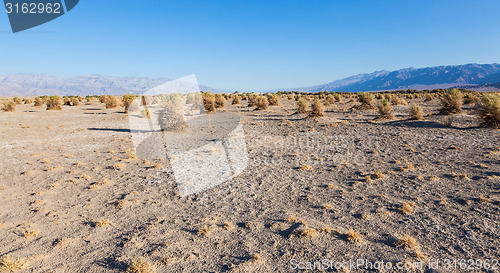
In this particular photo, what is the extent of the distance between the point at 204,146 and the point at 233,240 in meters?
8.31

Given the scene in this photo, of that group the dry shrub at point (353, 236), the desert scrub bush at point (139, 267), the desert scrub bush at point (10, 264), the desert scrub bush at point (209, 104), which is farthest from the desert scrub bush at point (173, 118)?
the dry shrub at point (353, 236)

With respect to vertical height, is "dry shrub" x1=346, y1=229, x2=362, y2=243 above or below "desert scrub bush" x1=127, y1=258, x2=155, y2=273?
below

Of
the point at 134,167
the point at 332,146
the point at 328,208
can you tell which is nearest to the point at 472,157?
the point at 332,146

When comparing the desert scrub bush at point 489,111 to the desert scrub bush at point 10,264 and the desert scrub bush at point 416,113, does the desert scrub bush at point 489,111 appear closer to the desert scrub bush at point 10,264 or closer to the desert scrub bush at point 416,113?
the desert scrub bush at point 416,113

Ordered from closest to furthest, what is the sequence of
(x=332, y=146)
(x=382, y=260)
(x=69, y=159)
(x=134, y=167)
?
(x=382, y=260), (x=134, y=167), (x=69, y=159), (x=332, y=146)

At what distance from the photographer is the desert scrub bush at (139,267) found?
4.07 metres

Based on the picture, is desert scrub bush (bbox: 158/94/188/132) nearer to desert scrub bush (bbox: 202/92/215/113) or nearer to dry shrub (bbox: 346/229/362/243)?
desert scrub bush (bbox: 202/92/215/113)

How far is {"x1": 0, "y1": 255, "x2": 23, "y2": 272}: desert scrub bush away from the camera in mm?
4184

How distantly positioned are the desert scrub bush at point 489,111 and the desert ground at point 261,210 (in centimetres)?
363

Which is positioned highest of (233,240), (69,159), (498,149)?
(69,159)

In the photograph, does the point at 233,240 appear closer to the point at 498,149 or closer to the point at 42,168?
the point at 42,168

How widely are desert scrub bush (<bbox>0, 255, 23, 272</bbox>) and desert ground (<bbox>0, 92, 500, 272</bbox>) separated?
2cm

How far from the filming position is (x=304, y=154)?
1138 cm

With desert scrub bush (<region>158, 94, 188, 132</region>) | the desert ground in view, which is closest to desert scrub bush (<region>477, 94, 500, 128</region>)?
the desert ground
